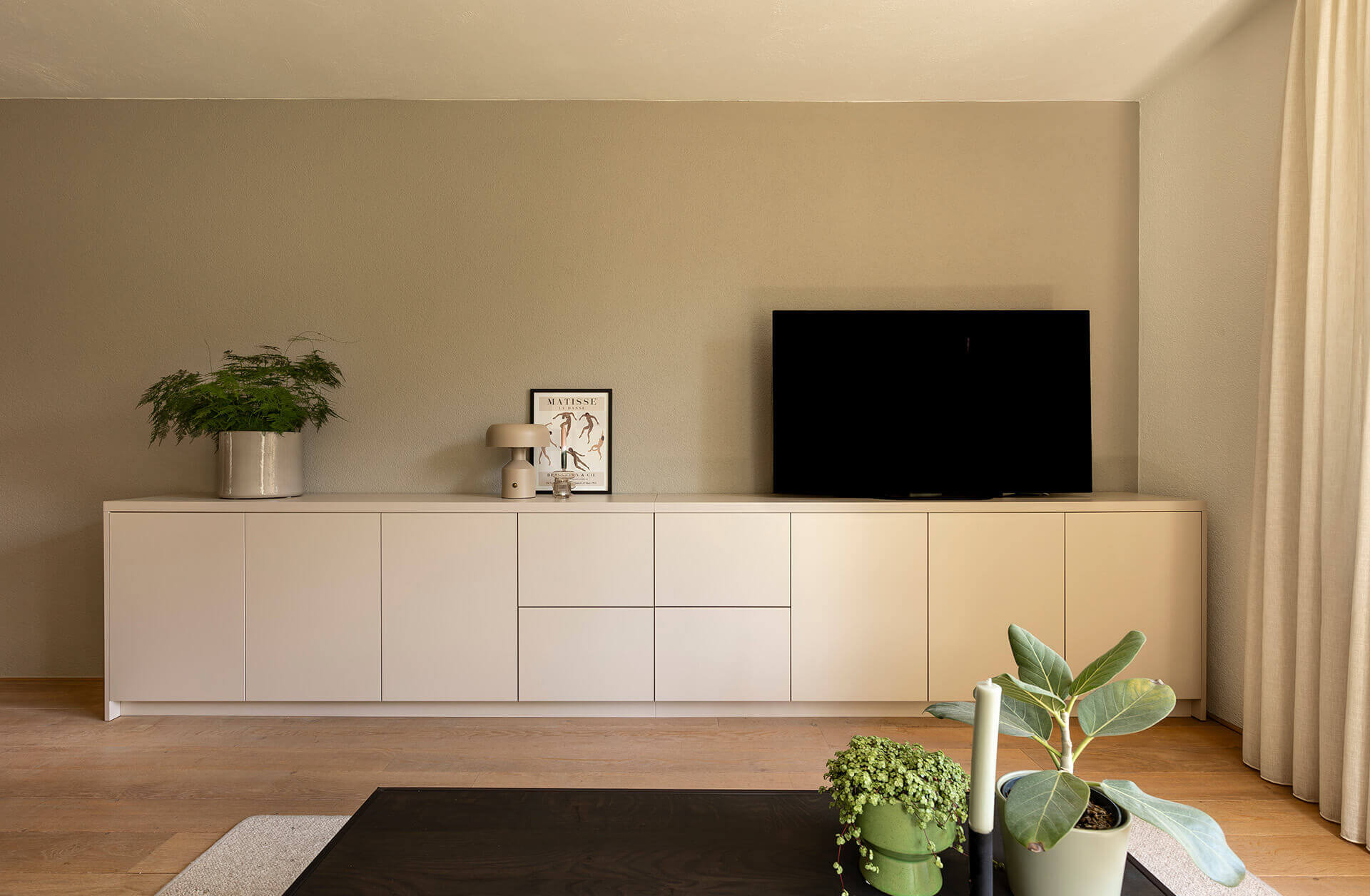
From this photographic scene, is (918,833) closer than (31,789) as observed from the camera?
Yes

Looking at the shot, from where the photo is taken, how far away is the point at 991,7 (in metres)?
2.46

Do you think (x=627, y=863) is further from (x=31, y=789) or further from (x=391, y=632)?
(x=31, y=789)

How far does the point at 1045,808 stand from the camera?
3.30 ft

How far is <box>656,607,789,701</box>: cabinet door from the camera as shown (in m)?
2.74

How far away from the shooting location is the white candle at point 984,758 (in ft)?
3.14

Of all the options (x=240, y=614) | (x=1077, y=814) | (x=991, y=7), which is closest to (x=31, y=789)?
(x=240, y=614)

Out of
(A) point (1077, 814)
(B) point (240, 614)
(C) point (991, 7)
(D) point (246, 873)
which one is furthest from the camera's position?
(B) point (240, 614)

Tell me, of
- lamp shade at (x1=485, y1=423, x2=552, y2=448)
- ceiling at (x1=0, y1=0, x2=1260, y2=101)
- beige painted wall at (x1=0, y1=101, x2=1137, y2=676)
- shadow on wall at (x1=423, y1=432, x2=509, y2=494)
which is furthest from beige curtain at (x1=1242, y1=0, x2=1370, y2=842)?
shadow on wall at (x1=423, y1=432, x2=509, y2=494)

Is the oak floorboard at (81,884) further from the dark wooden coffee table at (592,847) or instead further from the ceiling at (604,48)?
the ceiling at (604,48)

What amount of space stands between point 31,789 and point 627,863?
2.11 meters

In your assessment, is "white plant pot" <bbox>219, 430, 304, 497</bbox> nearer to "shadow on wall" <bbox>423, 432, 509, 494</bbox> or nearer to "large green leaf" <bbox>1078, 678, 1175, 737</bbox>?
"shadow on wall" <bbox>423, 432, 509, 494</bbox>

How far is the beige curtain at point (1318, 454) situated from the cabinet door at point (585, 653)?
1.96m

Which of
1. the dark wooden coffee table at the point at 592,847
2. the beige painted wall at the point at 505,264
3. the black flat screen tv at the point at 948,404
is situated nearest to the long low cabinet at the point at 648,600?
the black flat screen tv at the point at 948,404

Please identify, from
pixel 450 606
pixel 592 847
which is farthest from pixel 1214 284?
pixel 450 606
